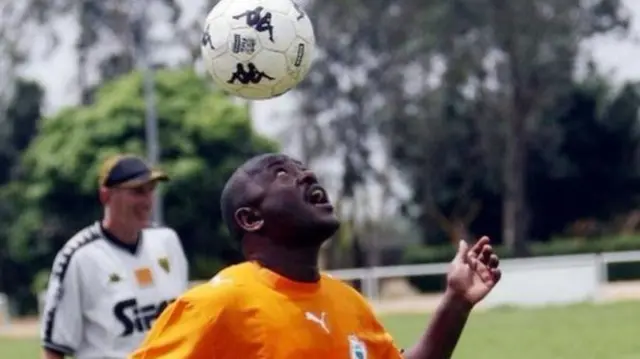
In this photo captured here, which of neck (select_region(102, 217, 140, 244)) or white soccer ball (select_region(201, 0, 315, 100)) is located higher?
white soccer ball (select_region(201, 0, 315, 100))

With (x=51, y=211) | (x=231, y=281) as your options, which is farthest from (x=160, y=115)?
(x=231, y=281)

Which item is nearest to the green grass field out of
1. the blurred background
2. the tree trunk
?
the blurred background

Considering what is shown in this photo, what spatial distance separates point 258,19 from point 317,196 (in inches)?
58.6

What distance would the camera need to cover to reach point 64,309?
6.87 metres

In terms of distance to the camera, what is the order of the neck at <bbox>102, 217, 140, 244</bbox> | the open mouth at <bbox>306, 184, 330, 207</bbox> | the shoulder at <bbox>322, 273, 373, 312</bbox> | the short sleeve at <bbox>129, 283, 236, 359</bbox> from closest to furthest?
1. the short sleeve at <bbox>129, 283, 236, 359</bbox>
2. the open mouth at <bbox>306, 184, 330, 207</bbox>
3. the shoulder at <bbox>322, 273, 373, 312</bbox>
4. the neck at <bbox>102, 217, 140, 244</bbox>

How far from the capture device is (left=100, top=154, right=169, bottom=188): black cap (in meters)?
7.05

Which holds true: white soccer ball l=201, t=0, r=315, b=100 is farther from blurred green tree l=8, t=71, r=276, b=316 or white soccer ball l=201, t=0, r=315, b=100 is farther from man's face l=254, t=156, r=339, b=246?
blurred green tree l=8, t=71, r=276, b=316

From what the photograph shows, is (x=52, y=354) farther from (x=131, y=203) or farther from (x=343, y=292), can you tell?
(x=343, y=292)

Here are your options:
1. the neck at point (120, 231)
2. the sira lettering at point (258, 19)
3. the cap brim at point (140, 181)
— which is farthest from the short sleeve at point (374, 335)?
the neck at point (120, 231)

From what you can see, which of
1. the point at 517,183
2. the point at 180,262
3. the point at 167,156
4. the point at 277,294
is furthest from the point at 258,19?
the point at 517,183

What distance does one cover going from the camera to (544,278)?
1041 inches

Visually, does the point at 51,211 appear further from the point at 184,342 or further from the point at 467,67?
the point at 184,342

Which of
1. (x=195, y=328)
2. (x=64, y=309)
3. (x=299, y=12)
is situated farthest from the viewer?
(x=64, y=309)

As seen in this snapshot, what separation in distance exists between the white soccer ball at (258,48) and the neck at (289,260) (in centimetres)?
124
